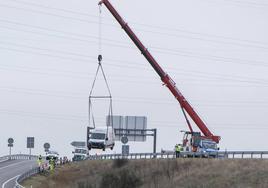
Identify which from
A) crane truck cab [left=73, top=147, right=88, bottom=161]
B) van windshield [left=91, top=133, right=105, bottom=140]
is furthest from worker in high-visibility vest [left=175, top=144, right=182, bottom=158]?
crane truck cab [left=73, top=147, right=88, bottom=161]

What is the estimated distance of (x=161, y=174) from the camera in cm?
6431

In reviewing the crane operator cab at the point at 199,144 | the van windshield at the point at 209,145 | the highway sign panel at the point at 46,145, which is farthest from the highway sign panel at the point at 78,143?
the van windshield at the point at 209,145

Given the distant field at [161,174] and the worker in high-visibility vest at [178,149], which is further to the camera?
the worker in high-visibility vest at [178,149]

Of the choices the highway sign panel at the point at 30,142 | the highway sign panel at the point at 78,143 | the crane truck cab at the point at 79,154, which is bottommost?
the highway sign panel at the point at 78,143

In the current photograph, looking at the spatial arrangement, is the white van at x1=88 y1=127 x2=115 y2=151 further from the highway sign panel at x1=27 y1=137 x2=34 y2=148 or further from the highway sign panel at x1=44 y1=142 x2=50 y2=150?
the highway sign panel at x1=27 y1=137 x2=34 y2=148

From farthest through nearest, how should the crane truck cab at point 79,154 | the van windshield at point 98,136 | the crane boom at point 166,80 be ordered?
the crane truck cab at point 79,154, the van windshield at point 98,136, the crane boom at point 166,80

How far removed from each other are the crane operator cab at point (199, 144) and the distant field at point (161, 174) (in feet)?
10.6

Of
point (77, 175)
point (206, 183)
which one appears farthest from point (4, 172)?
point (206, 183)

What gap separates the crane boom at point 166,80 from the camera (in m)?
70.8

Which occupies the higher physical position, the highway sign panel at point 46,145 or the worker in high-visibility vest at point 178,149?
the worker in high-visibility vest at point 178,149

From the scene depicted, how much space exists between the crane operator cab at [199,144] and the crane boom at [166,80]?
91 centimetres

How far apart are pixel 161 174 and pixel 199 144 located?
6.16 meters

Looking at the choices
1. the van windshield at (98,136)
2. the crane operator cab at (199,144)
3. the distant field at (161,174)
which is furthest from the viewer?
the van windshield at (98,136)

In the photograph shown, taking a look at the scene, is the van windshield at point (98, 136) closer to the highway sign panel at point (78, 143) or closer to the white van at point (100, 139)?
the white van at point (100, 139)
